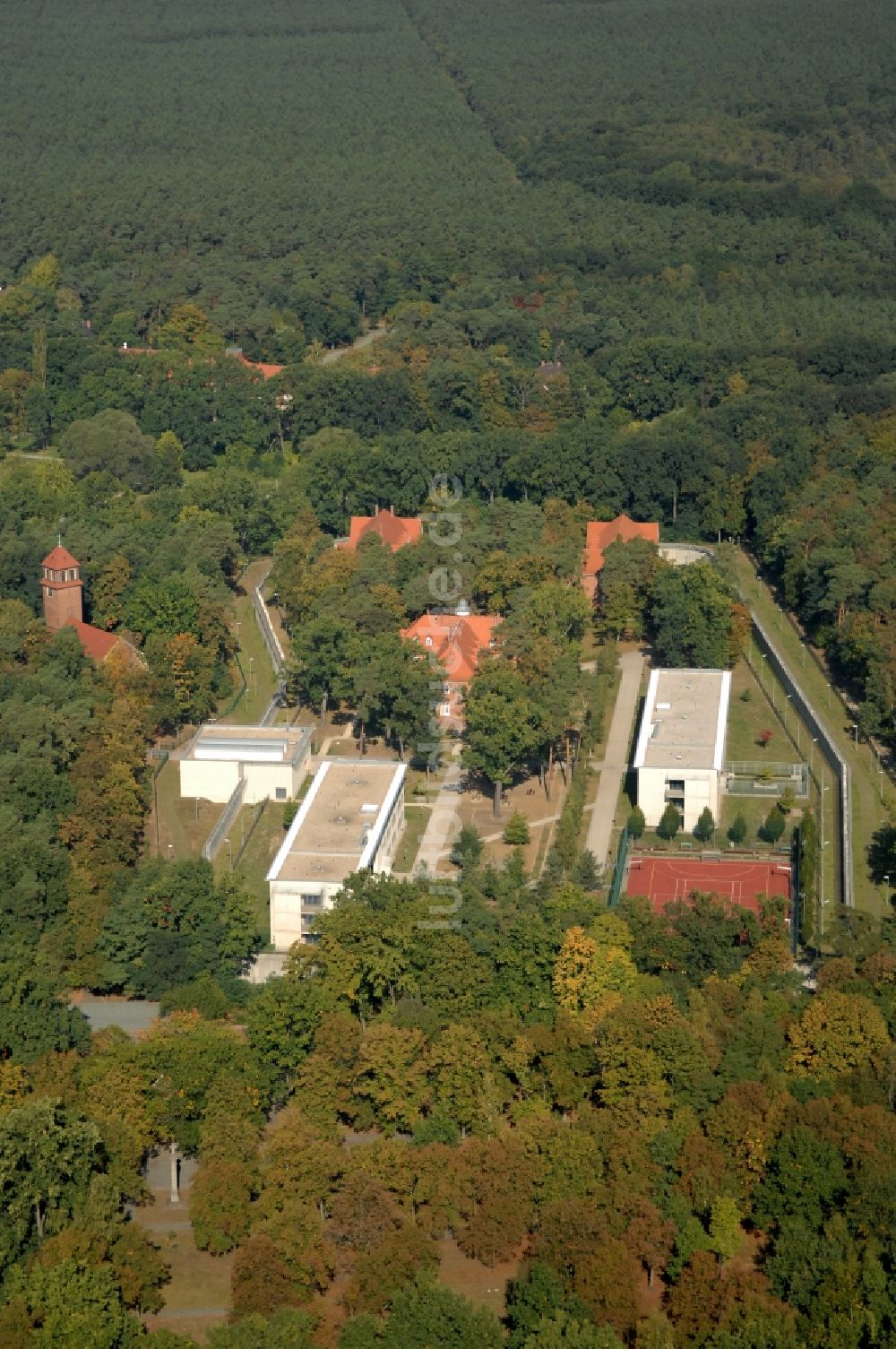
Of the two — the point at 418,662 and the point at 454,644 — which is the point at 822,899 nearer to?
the point at 418,662

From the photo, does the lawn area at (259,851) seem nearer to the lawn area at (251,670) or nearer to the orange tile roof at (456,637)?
the lawn area at (251,670)

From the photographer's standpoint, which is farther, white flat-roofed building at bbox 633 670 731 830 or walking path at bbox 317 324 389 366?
walking path at bbox 317 324 389 366

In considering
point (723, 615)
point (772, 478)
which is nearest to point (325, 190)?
point (772, 478)

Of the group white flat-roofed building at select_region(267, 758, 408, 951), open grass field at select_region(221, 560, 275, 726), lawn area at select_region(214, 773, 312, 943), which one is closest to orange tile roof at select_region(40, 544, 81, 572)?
open grass field at select_region(221, 560, 275, 726)

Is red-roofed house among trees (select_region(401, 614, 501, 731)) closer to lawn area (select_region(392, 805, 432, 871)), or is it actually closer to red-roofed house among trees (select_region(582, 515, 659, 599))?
lawn area (select_region(392, 805, 432, 871))

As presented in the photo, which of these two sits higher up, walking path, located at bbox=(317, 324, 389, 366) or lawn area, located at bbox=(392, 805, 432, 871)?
lawn area, located at bbox=(392, 805, 432, 871)

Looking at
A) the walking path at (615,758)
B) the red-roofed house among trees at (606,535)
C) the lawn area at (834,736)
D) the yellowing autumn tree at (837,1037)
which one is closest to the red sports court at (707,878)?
the walking path at (615,758)

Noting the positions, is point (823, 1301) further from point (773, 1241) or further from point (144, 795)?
point (144, 795)
